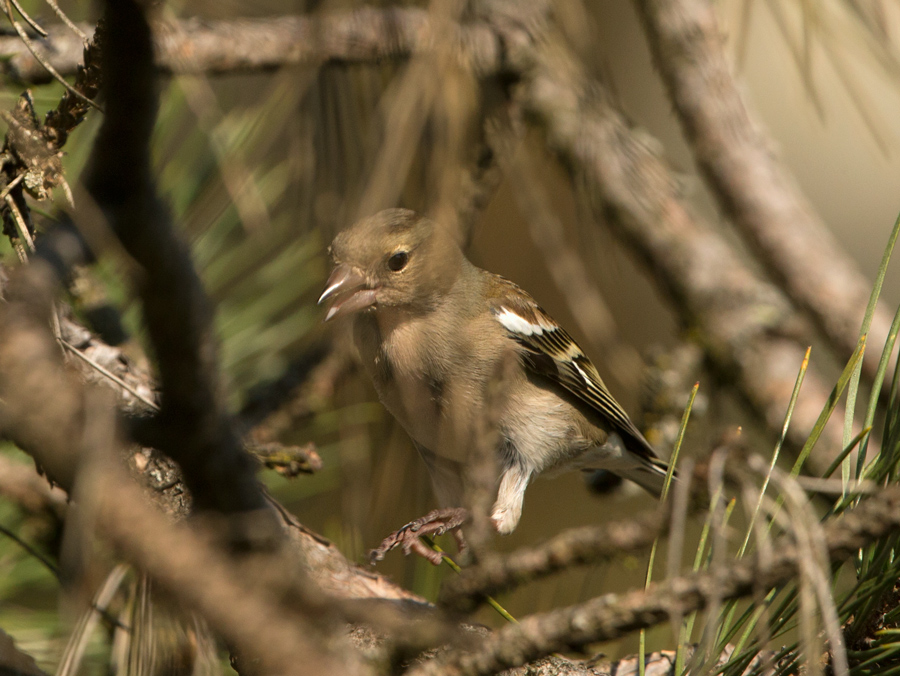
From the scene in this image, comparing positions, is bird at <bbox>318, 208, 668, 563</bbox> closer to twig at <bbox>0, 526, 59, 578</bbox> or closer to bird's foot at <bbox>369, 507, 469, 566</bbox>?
bird's foot at <bbox>369, 507, 469, 566</bbox>

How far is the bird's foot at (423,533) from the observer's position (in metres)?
2.16

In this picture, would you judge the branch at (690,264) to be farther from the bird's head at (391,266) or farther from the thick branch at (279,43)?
the bird's head at (391,266)

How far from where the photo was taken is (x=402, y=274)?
9.34ft

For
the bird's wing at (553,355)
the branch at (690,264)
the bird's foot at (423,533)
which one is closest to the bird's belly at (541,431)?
the bird's wing at (553,355)

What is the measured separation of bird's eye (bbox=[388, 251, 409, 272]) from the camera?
9.20 feet

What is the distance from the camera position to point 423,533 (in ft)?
8.01

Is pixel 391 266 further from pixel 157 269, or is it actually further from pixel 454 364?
pixel 157 269

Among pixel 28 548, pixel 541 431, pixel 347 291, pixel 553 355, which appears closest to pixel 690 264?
pixel 553 355

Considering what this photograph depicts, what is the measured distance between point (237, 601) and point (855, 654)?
3.21 feet

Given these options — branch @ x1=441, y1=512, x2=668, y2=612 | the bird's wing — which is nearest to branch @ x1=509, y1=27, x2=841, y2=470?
the bird's wing

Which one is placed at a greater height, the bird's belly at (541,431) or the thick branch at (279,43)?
the thick branch at (279,43)

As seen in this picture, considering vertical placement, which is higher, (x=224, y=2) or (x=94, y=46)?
(x=224, y=2)

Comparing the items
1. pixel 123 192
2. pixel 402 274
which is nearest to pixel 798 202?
pixel 402 274

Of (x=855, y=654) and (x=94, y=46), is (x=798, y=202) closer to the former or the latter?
(x=855, y=654)
